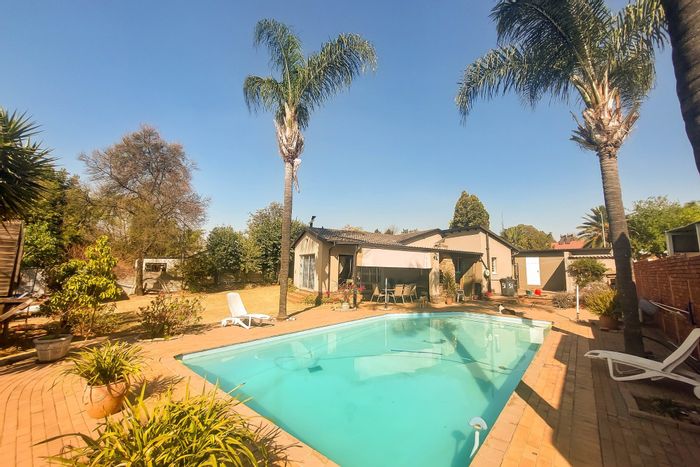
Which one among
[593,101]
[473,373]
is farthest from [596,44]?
[473,373]

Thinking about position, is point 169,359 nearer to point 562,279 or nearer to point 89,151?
point 89,151

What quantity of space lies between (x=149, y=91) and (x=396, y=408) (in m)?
15.2

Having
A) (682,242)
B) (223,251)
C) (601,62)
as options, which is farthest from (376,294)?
(682,242)

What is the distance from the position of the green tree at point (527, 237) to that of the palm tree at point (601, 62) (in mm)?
44514

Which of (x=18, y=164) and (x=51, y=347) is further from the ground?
(x=18, y=164)

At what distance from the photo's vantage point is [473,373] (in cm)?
755

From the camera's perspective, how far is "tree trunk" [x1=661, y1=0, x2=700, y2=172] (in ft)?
6.18

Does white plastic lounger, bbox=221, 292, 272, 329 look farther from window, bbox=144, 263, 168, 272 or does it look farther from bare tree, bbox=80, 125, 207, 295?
window, bbox=144, 263, 168, 272

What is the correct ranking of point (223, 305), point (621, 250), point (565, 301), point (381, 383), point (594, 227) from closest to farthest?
point (621, 250), point (381, 383), point (565, 301), point (223, 305), point (594, 227)

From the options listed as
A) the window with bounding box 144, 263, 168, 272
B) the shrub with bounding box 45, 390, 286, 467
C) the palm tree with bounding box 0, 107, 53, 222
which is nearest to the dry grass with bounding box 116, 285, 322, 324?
the window with bounding box 144, 263, 168, 272

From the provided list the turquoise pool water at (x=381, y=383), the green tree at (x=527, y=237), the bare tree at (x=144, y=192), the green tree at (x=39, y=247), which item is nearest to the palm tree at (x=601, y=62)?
the turquoise pool water at (x=381, y=383)

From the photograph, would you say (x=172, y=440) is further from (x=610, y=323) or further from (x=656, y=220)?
(x=656, y=220)

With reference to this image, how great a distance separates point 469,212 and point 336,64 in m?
36.1

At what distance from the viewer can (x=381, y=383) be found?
23.3ft
